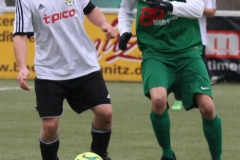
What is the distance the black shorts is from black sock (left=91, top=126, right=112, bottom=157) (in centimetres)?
30

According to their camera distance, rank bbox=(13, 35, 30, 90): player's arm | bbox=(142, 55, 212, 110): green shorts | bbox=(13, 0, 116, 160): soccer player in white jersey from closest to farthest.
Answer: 1. bbox=(13, 35, 30, 90): player's arm
2. bbox=(13, 0, 116, 160): soccer player in white jersey
3. bbox=(142, 55, 212, 110): green shorts

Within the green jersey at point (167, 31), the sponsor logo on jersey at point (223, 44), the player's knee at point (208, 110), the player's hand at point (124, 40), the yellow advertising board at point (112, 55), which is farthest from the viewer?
the yellow advertising board at point (112, 55)

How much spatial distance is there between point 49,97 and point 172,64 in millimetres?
1149

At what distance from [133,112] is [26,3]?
470 centimetres

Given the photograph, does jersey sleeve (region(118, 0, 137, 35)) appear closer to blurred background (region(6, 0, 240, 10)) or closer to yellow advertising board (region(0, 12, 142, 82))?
yellow advertising board (region(0, 12, 142, 82))

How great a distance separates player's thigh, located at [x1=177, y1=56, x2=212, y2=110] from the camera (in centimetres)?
692

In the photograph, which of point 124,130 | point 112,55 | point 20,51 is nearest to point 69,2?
point 20,51

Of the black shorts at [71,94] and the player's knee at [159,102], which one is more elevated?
the black shorts at [71,94]

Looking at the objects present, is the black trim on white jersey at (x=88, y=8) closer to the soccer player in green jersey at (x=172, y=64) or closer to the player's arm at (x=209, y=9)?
the soccer player in green jersey at (x=172, y=64)

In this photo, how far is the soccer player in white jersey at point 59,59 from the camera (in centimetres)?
657

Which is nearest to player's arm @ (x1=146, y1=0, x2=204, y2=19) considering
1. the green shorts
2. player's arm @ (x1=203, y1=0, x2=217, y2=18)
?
the green shorts

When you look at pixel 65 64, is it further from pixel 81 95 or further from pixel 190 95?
pixel 190 95

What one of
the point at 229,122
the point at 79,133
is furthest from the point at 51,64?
the point at 229,122

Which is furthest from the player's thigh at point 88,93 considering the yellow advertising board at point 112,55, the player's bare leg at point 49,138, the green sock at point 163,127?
the yellow advertising board at point 112,55
